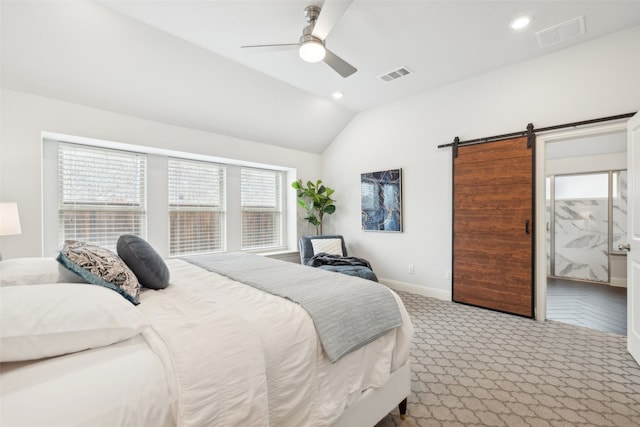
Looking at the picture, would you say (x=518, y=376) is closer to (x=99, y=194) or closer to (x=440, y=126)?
(x=440, y=126)

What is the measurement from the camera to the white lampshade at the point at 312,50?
2.19 meters

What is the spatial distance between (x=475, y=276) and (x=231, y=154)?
3831 millimetres

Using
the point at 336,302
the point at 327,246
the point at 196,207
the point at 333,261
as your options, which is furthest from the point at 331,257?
the point at 336,302

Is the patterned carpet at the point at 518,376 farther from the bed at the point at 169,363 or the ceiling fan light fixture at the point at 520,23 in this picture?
the ceiling fan light fixture at the point at 520,23

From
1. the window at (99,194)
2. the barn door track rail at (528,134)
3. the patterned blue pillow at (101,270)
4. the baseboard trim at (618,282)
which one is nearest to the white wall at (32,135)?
the window at (99,194)

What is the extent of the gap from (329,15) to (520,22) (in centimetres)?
194

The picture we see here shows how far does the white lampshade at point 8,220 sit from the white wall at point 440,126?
4.13 m

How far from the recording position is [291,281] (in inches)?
69.3

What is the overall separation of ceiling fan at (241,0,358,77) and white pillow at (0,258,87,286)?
6.65ft

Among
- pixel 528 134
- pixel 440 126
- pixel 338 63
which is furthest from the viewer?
A: pixel 440 126

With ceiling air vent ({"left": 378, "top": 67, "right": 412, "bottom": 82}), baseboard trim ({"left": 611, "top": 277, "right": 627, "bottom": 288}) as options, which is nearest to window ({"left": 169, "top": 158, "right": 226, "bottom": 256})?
ceiling air vent ({"left": 378, "top": 67, "right": 412, "bottom": 82})

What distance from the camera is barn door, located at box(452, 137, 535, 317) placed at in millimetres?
3250

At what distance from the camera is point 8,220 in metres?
2.25

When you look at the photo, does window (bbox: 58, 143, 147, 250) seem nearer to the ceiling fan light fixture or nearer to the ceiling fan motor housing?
the ceiling fan motor housing
